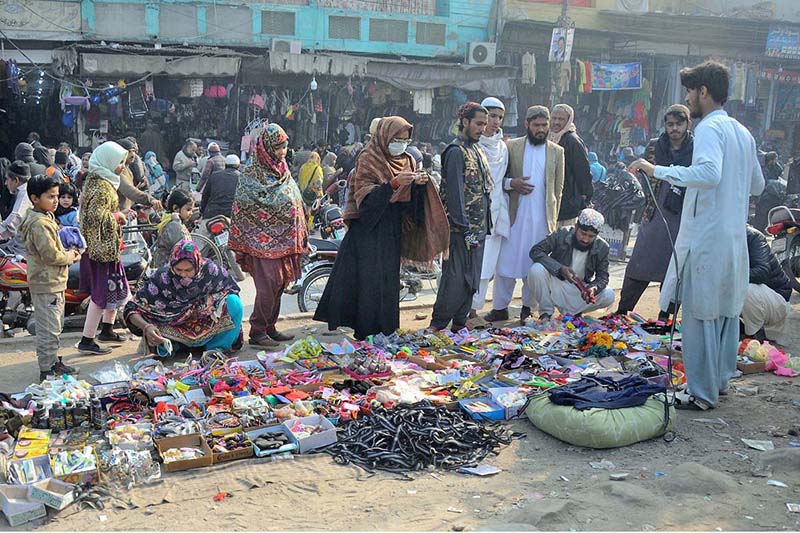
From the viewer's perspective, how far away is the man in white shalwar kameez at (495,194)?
677 centimetres

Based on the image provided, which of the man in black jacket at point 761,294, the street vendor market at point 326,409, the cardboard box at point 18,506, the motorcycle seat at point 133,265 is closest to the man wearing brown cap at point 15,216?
the motorcycle seat at point 133,265

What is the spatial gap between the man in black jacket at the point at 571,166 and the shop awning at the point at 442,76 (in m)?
10.5

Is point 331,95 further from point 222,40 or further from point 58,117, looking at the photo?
point 58,117

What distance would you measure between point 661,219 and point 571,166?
1061 mm

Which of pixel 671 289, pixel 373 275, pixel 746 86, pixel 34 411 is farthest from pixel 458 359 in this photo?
pixel 746 86

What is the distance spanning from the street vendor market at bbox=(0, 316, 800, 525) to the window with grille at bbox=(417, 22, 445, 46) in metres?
15.1

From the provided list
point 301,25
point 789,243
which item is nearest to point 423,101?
point 301,25

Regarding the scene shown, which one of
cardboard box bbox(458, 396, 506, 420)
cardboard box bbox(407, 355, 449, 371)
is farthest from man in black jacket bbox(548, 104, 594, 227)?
cardboard box bbox(458, 396, 506, 420)

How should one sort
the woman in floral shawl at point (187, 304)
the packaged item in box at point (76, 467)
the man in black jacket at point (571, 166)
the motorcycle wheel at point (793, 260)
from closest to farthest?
the packaged item in box at point (76, 467) → the woman in floral shawl at point (187, 304) → the man in black jacket at point (571, 166) → the motorcycle wheel at point (793, 260)

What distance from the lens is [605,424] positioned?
404cm

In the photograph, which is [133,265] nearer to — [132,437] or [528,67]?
[132,437]

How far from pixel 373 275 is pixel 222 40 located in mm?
12917

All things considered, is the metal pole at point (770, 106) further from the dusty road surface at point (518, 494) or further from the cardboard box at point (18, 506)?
the cardboard box at point (18, 506)

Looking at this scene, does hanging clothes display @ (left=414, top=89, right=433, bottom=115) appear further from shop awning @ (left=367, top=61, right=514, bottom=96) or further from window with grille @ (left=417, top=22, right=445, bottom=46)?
window with grille @ (left=417, top=22, right=445, bottom=46)
